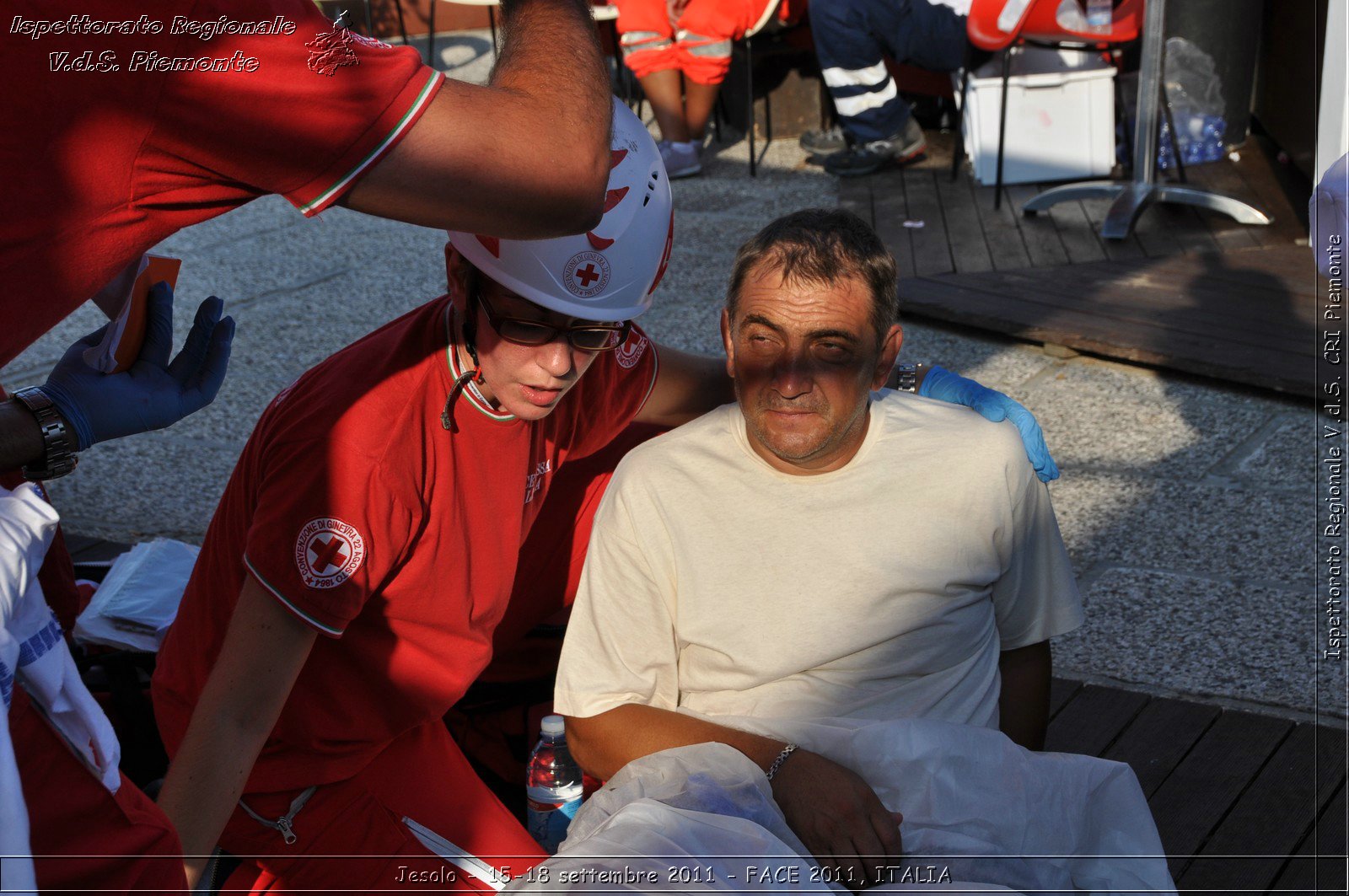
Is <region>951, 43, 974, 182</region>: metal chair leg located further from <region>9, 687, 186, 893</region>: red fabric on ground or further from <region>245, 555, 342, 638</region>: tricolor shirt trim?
<region>9, 687, 186, 893</region>: red fabric on ground

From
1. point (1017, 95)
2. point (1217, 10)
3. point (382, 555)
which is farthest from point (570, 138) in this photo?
point (1217, 10)

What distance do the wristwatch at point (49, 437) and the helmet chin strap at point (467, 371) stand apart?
625 mm

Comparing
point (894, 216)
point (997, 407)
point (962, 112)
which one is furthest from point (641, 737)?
point (962, 112)

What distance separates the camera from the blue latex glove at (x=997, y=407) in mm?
2365

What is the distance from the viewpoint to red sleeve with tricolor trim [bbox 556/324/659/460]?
102 inches

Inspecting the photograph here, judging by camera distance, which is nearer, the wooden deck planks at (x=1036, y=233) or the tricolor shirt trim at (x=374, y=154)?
the tricolor shirt trim at (x=374, y=154)

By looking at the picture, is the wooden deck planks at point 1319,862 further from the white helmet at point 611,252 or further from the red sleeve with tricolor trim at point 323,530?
the red sleeve with tricolor trim at point 323,530

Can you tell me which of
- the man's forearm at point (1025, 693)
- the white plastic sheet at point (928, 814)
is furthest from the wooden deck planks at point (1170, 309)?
the white plastic sheet at point (928, 814)

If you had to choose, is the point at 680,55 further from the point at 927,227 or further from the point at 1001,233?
the point at 1001,233

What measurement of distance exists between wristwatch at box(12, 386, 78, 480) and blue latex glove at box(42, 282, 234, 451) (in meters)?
0.01

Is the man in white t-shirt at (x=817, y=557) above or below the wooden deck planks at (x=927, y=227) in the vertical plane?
above

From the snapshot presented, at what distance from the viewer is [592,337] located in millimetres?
2238

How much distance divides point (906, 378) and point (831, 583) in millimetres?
614

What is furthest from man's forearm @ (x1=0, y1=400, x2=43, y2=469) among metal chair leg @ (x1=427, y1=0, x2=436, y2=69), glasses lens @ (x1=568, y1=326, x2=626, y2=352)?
metal chair leg @ (x1=427, y1=0, x2=436, y2=69)
